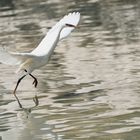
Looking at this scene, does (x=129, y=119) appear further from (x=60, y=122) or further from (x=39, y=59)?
(x=39, y=59)

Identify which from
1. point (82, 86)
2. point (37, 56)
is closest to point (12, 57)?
point (37, 56)

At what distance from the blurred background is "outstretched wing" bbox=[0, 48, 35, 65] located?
28.9 inches

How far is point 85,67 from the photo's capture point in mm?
13555

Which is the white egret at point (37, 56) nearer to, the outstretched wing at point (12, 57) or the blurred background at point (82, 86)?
the outstretched wing at point (12, 57)

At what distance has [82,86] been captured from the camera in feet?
38.2

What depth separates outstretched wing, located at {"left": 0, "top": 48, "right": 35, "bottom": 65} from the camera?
33.0 feet

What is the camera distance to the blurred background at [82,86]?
28.6ft

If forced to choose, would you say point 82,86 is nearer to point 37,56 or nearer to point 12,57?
point 37,56

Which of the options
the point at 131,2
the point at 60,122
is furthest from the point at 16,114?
the point at 131,2

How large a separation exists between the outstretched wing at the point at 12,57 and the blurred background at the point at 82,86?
73 cm

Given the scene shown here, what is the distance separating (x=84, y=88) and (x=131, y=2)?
15559 millimetres

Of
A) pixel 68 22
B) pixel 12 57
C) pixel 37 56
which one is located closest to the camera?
pixel 12 57

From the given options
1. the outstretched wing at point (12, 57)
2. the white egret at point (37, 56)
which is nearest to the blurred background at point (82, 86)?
the white egret at point (37, 56)

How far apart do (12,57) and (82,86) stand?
1.78 meters
